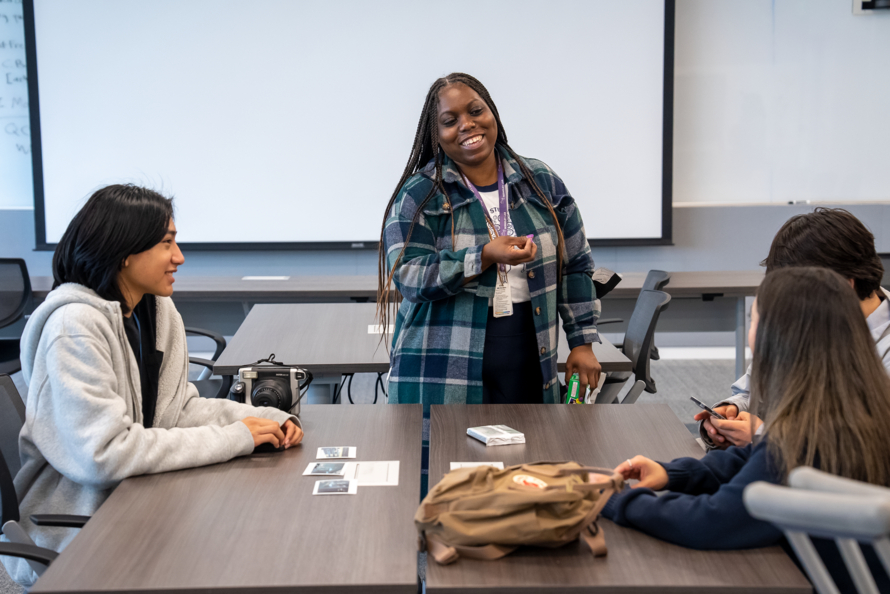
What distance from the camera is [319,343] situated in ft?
9.11

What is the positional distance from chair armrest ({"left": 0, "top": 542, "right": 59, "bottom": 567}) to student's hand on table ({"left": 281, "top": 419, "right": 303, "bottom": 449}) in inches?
18.2

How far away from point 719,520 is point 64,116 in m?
5.19

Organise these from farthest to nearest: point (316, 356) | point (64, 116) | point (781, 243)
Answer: point (64, 116), point (316, 356), point (781, 243)

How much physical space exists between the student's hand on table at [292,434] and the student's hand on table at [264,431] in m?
0.01

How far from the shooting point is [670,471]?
50.3 inches

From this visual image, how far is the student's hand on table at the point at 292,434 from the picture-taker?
1.54 meters

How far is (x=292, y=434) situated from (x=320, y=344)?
122 centimetres

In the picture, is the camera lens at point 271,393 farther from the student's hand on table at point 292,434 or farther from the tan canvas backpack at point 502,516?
the tan canvas backpack at point 502,516

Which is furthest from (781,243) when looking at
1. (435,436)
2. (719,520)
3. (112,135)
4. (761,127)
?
(112,135)

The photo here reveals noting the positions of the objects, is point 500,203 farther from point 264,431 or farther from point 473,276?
point 264,431

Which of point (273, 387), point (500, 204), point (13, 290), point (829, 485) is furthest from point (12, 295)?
point (829, 485)

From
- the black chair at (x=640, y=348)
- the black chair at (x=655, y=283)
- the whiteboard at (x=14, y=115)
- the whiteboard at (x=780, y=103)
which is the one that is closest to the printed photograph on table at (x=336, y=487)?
the black chair at (x=640, y=348)

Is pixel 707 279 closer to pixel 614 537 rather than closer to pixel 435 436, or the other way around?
pixel 435 436

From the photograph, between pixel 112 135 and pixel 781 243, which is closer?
pixel 781 243
